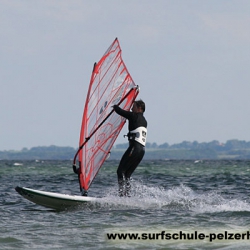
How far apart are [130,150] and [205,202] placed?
6.50ft

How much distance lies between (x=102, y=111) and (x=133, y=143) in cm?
99

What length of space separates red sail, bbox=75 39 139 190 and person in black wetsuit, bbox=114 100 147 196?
522mm

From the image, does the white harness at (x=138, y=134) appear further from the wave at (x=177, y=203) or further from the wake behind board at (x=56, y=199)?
the wake behind board at (x=56, y=199)

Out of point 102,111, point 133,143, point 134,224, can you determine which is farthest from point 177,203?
point 134,224

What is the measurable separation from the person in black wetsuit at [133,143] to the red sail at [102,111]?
0.52 m

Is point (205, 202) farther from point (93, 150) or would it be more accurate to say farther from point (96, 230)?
point (96, 230)

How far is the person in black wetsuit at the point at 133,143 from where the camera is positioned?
11.8 m

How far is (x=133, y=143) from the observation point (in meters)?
11.9

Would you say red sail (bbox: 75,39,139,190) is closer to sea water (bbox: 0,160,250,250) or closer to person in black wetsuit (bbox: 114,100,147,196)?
Answer: person in black wetsuit (bbox: 114,100,147,196)

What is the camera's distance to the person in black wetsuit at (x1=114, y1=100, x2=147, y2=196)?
11.8 m

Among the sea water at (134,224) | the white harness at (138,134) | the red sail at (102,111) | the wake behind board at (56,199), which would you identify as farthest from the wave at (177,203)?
the white harness at (138,134)

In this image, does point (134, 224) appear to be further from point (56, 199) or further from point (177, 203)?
point (177, 203)

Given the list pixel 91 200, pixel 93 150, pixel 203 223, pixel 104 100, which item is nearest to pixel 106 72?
pixel 104 100

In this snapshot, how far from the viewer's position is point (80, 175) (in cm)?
1252
